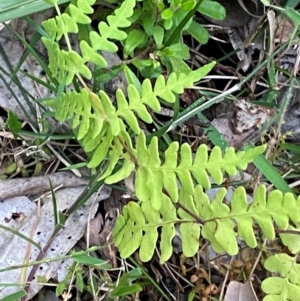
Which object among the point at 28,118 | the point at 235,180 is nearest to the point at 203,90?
the point at 235,180

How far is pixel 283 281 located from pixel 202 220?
0.71 feet

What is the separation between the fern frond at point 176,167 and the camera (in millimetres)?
975

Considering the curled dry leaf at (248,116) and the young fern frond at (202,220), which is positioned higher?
the young fern frond at (202,220)

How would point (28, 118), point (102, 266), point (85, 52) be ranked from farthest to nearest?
point (28, 118), point (102, 266), point (85, 52)

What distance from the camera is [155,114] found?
4.89ft

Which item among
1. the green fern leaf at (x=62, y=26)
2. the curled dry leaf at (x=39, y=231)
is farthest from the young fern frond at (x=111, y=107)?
the curled dry leaf at (x=39, y=231)

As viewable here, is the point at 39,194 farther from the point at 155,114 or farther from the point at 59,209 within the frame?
the point at 155,114

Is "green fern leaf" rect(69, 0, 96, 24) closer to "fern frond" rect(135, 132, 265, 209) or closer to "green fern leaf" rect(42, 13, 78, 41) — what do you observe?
"green fern leaf" rect(42, 13, 78, 41)

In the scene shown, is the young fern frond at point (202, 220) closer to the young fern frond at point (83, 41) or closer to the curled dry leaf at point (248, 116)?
the young fern frond at point (83, 41)

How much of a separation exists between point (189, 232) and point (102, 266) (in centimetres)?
30

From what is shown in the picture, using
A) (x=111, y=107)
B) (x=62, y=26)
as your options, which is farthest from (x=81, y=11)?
(x=111, y=107)

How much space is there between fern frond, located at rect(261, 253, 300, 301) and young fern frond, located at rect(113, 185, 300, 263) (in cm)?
14

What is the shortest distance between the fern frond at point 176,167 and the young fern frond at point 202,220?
0.25 feet

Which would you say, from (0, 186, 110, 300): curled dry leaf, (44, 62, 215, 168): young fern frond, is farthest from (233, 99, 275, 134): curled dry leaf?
(44, 62, 215, 168): young fern frond
